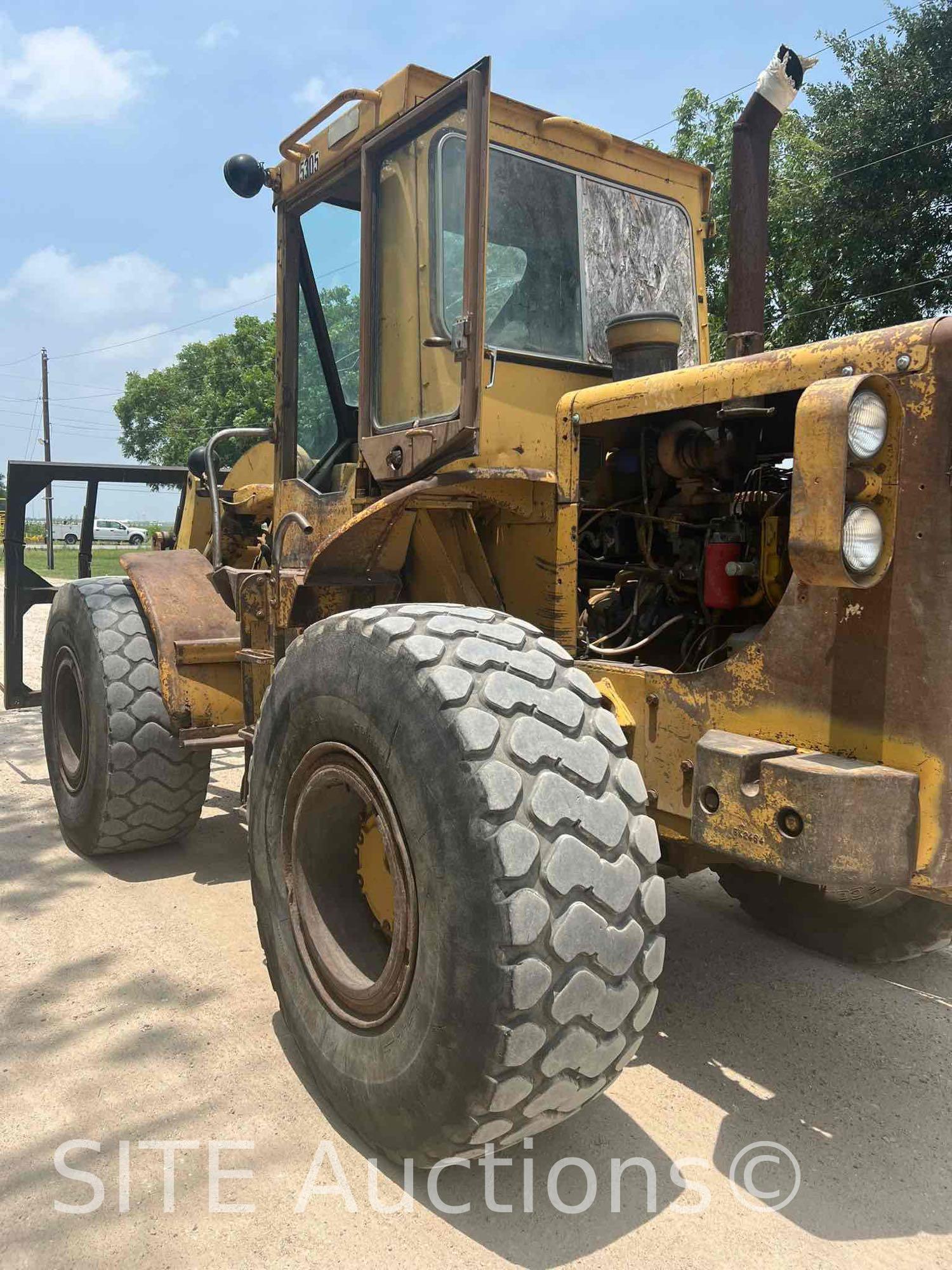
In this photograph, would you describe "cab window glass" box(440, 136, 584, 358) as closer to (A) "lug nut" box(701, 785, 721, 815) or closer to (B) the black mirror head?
(B) the black mirror head

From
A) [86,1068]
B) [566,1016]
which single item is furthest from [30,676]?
[566,1016]

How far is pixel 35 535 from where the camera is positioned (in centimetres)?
5522

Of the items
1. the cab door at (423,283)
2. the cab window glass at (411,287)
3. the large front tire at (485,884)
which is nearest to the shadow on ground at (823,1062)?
the large front tire at (485,884)

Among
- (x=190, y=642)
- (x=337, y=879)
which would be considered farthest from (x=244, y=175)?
(x=337, y=879)

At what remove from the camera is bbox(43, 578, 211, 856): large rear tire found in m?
4.51

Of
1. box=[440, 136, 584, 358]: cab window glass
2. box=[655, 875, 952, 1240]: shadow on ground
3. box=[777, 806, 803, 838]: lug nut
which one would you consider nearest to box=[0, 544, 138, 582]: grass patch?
box=[440, 136, 584, 358]: cab window glass

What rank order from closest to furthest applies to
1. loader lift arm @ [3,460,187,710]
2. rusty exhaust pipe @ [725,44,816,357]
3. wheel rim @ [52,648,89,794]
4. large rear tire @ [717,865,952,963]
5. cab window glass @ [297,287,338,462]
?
rusty exhaust pipe @ [725,44,816,357], large rear tire @ [717,865,952,963], cab window glass @ [297,287,338,462], wheel rim @ [52,648,89,794], loader lift arm @ [3,460,187,710]

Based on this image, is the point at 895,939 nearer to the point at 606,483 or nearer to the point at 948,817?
the point at 948,817

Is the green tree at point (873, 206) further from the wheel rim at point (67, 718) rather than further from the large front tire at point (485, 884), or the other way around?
the large front tire at point (485, 884)

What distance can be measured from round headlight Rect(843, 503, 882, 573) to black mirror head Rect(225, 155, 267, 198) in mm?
2958

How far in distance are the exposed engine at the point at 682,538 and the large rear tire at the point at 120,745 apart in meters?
2.28

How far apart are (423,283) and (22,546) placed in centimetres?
391

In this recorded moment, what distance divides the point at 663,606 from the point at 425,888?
4.15 feet

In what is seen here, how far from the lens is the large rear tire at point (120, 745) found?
4508 millimetres
